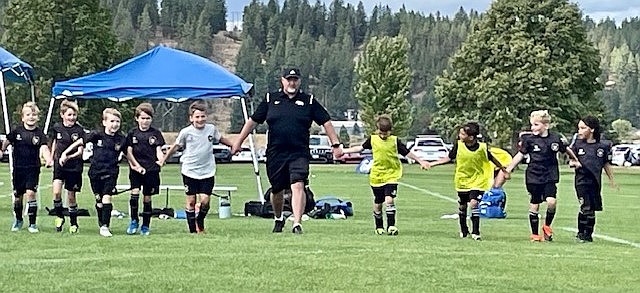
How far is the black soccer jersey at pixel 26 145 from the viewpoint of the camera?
48.7 ft

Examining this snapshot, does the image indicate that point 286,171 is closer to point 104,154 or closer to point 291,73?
point 291,73

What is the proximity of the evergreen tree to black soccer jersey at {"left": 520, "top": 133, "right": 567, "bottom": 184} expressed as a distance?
65.6 metres

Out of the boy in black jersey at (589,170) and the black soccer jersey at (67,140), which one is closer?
the boy in black jersey at (589,170)

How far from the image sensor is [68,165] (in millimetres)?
14945

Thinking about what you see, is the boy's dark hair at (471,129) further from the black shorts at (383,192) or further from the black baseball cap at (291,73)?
the black baseball cap at (291,73)

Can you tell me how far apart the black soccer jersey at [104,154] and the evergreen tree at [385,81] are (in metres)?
Result: 66.1

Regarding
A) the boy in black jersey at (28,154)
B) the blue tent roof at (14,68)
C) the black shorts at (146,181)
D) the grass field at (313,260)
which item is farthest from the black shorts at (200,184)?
the blue tent roof at (14,68)

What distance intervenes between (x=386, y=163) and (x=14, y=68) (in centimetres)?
761

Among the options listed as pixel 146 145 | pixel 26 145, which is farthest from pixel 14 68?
pixel 146 145

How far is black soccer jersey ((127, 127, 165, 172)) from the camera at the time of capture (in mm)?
14695

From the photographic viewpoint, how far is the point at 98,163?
46.8ft

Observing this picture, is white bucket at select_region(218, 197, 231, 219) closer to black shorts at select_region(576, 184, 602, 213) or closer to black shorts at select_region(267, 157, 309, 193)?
black shorts at select_region(267, 157, 309, 193)

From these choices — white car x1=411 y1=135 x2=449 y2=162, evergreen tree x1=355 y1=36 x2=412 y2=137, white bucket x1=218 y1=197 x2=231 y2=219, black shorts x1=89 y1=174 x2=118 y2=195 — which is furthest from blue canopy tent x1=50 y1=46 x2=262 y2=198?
evergreen tree x1=355 y1=36 x2=412 y2=137

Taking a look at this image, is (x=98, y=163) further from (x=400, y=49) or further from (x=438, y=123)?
(x=400, y=49)
